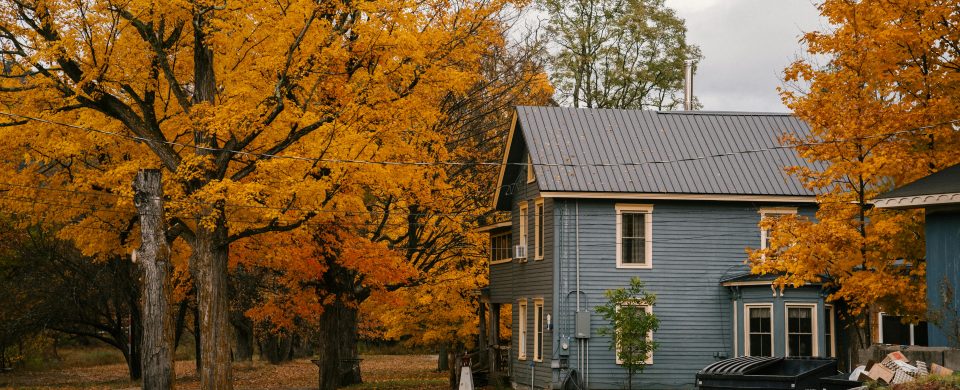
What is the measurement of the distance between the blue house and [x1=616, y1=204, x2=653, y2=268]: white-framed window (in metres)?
0.03

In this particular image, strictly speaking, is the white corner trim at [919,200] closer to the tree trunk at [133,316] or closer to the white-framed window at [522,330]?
the white-framed window at [522,330]

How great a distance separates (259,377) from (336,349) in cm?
1271

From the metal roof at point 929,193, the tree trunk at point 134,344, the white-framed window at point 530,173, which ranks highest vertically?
the white-framed window at point 530,173

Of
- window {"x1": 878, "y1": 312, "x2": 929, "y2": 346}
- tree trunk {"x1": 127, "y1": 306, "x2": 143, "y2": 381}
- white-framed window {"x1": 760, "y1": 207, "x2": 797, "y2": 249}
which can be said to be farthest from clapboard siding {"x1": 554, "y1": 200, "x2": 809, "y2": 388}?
tree trunk {"x1": 127, "y1": 306, "x2": 143, "y2": 381}

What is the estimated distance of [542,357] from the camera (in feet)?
118

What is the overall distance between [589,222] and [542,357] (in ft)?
15.2

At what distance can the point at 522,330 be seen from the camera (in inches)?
1515

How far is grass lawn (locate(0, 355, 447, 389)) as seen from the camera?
41184 mm

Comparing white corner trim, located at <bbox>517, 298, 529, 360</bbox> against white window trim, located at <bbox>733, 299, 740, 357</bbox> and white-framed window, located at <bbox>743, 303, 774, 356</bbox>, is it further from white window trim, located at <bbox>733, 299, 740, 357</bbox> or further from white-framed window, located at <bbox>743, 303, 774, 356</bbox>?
white-framed window, located at <bbox>743, 303, 774, 356</bbox>

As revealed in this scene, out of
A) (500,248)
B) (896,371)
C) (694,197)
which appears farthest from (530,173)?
(896,371)

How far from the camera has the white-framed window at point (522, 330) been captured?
38.2 m

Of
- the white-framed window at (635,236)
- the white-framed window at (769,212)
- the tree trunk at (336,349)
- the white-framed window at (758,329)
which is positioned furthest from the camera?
the tree trunk at (336,349)

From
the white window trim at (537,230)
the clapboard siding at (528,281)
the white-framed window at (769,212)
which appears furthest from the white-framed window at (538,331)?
the white-framed window at (769,212)

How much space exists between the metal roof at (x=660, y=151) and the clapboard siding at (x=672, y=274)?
0.74m
